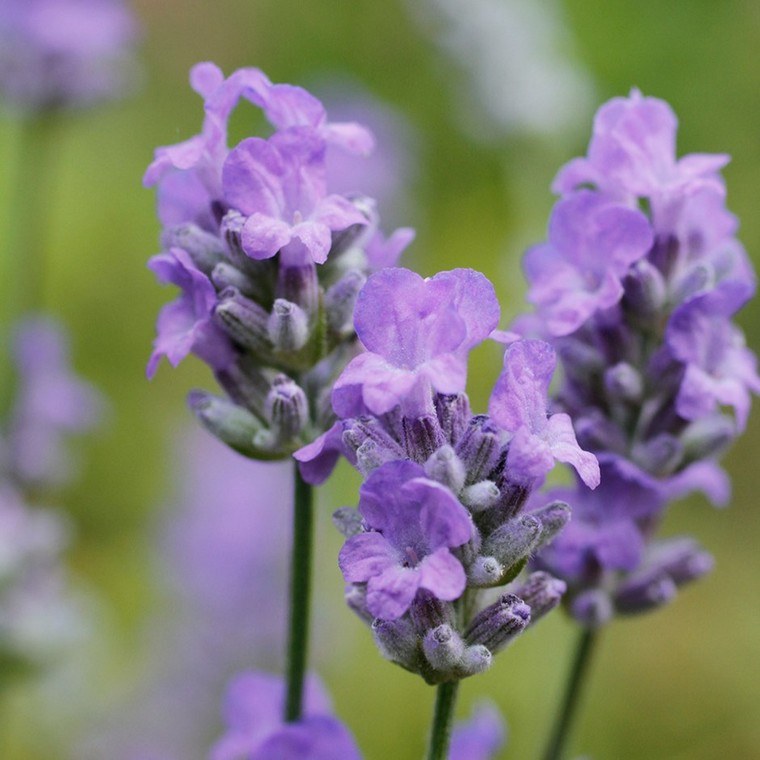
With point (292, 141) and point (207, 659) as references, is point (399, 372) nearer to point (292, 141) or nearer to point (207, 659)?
point (292, 141)

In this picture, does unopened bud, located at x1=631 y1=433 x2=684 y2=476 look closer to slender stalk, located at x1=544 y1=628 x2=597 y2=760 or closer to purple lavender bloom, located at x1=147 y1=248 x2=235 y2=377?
slender stalk, located at x1=544 y1=628 x2=597 y2=760

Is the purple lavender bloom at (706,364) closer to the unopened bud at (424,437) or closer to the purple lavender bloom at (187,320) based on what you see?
the unopened bud at (424,437)

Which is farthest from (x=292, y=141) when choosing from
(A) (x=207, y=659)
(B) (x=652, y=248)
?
(A) (x=207, y=659)

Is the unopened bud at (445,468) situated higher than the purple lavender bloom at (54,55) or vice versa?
the purple lavender bloom at (54,55)

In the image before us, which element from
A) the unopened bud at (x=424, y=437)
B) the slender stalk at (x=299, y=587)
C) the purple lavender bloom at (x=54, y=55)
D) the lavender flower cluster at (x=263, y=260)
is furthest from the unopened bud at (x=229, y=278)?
the purple lavender bloom at (x=54, y=55)

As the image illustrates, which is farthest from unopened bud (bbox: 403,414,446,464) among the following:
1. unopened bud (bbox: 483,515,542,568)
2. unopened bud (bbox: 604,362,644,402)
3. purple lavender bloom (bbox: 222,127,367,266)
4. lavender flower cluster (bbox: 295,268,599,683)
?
unopened bud (bbox: 604,362,644,402)
